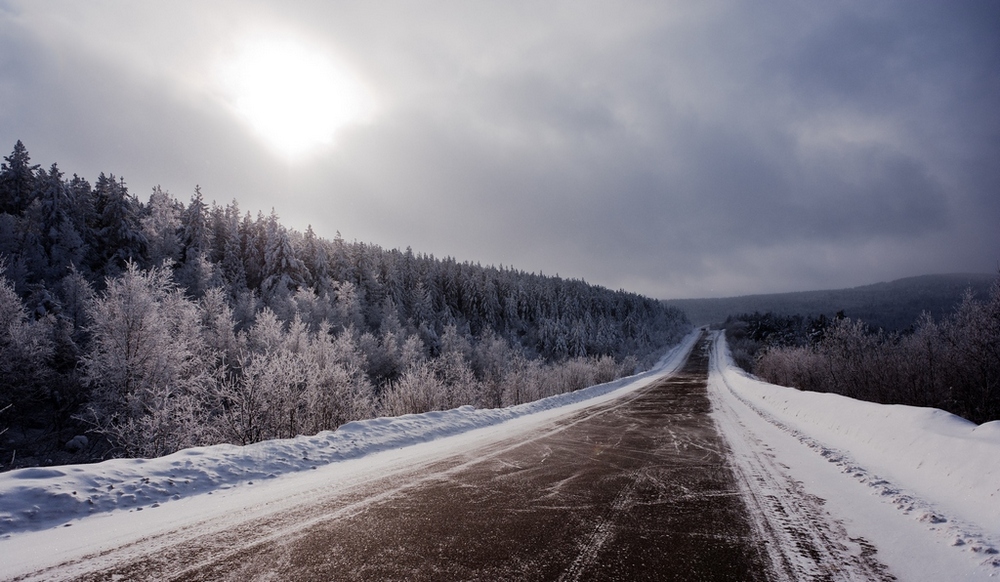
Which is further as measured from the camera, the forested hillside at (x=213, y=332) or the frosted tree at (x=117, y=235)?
the frosted tree at (x=117, y=235)

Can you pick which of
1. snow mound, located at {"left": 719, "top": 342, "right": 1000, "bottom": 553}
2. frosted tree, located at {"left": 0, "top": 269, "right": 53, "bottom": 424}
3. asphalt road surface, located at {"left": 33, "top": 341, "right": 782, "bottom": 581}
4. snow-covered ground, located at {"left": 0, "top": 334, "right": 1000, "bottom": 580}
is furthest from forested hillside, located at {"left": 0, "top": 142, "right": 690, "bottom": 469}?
snow mound, located at {"left": 719, "top": 342, "right": 1000, "bottom": 553}

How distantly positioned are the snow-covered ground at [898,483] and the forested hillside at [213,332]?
1295cm

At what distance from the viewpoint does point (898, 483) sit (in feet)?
20.2

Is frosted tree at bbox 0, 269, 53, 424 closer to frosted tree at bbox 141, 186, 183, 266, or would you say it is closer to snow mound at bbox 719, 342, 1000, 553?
frosted tree at bbox 141, 186, 183, 266

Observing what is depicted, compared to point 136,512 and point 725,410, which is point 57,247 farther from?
point 725,410

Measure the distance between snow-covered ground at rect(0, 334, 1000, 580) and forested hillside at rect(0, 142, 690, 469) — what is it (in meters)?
5.66

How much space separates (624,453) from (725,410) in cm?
1043

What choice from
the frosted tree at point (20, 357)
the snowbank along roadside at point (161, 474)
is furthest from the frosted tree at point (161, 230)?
the snowbank along roadside at point (161, 474)

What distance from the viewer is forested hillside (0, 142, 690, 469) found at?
18547 millimetres

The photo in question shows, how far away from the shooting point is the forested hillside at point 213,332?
18547 millimetres

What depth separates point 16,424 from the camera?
29.2 m

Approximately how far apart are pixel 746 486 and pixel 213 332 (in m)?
43.5

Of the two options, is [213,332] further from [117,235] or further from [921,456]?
[921,456]

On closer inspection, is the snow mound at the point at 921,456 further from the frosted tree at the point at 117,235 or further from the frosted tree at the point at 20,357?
the frosted tree at the point at 117,235
